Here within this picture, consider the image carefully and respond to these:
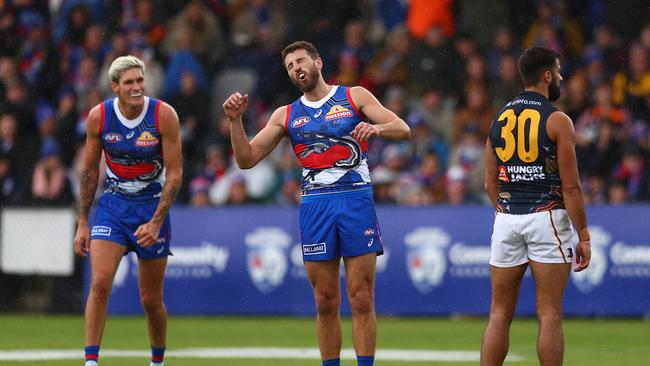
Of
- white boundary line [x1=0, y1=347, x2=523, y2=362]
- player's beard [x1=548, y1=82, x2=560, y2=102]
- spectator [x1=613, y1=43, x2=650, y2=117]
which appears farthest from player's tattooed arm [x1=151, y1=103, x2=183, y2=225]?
spectator [x1=613, y1=43, x2=650, y2=117]

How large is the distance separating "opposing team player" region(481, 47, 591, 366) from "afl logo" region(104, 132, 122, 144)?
3.24 meters

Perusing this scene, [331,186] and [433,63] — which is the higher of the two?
[433,63]

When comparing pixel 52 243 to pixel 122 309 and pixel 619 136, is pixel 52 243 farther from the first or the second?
pixel 619 136

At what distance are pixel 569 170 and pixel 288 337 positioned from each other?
6.80 m

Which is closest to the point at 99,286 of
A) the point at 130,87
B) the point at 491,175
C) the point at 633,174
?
the point at 130,87

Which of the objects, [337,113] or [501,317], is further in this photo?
[337,113]

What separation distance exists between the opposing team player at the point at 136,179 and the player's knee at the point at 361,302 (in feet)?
6.45

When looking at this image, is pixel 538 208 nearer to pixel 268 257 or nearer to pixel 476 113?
pixel 268 257

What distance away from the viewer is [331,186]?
9.90 m

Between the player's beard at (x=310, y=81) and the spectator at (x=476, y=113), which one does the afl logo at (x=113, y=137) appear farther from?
the spectator at (x=476, y=113)

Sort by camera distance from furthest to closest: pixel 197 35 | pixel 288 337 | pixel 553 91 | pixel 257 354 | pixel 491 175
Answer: pixel 197 35 → pixel 288 337 → pixel 257 354 → pixel 491 175 → pixel 553 91

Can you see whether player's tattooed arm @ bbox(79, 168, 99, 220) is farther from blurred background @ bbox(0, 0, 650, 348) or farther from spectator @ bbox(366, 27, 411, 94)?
spectator @ bbox(366, 27, 411, 94)

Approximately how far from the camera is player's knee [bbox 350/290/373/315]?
31.8ft

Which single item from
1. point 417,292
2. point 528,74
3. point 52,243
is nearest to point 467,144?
point 417,292
